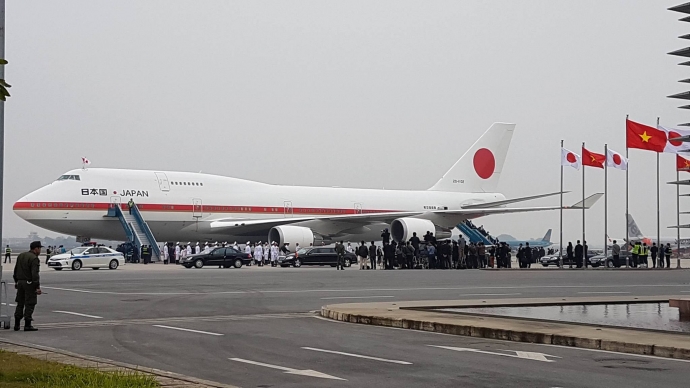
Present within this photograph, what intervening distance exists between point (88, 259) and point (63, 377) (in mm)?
34503

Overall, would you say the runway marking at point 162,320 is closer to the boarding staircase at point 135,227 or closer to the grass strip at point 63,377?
the grass strip at point 63,377

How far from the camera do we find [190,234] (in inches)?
1937

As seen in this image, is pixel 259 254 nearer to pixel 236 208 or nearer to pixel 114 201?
pixel 236 208

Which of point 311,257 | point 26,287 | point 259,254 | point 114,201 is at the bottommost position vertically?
point 26,287

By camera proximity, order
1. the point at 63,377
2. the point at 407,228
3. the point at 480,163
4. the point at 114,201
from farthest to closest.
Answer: the point at 480,163, the point at 407,228, the point at 114,201, the point at 63,377

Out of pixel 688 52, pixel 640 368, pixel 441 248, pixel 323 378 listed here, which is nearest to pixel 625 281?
pixel 441 248

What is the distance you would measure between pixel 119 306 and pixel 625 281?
18.4 metres

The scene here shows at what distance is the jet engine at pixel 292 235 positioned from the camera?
4769cm

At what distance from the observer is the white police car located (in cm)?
4075

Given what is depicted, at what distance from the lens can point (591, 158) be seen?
2173 inches

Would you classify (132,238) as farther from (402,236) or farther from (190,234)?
(402,236)

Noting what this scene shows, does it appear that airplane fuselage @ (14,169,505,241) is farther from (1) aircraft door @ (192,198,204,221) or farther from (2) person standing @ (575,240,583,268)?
(2) person standing @ (575,240,583,268)

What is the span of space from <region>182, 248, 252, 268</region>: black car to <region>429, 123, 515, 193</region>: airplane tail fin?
70.8 feet

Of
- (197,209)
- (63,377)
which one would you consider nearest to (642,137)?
(197,209)
